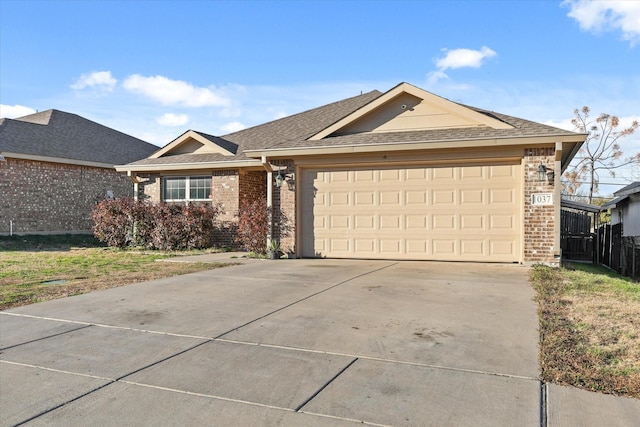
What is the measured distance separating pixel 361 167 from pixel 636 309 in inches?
282

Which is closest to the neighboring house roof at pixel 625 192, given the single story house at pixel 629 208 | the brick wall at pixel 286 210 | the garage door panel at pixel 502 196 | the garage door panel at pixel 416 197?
the single story house at pixel 629 208

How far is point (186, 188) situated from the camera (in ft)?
54.6

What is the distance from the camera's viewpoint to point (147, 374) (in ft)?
13.8

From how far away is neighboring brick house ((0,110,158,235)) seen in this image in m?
19.3

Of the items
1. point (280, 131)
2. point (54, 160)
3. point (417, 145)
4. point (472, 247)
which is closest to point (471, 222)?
point (472, 247)

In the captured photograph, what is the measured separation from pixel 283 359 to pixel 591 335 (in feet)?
10.7

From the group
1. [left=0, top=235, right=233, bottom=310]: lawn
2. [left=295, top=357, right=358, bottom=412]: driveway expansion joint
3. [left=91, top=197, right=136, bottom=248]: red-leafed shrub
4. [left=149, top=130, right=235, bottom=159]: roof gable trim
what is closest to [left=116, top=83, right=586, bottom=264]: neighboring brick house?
[left=0, top=235, right=233, bottom=310]: lawn

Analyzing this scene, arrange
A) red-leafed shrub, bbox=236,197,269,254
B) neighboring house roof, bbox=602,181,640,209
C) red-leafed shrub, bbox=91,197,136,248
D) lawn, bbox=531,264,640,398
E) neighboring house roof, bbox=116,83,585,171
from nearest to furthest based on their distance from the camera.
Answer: lawn, bbox=531,264,640,398 → neighboring house roof, bbox=116,83,585,171 → red-leafed shrub, bbox=236,197,269,254 → neighboring house roof, bbox=602,181,640,209 → red-leafed shrub, bbox=91,197,136,248

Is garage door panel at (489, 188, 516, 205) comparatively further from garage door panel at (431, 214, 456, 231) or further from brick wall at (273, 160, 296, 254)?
brick wall at (273, 160, 296, 254)

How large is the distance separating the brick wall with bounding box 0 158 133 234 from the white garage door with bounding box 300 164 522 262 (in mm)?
13328

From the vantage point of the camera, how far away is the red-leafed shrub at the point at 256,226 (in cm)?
1350

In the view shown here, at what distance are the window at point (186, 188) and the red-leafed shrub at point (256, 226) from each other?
300 cm

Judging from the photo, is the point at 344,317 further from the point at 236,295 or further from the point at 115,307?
the point at 115,307

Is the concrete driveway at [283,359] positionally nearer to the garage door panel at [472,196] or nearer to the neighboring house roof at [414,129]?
the garage door panel at [472,196]
